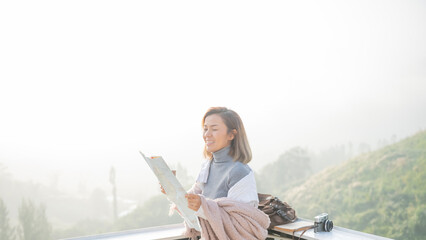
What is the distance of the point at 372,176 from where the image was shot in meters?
6.07

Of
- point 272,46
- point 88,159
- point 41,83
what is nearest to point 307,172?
point 272,46

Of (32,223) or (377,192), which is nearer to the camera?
(32,223)

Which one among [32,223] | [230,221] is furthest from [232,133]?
[32,223]

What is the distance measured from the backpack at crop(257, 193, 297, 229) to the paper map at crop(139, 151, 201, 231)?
762mm

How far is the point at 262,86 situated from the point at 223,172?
12.3 feet

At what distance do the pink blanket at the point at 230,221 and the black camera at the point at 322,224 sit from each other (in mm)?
541

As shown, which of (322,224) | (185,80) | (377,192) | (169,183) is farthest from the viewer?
(377,192)

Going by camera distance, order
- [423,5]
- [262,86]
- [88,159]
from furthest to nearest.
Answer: [262,86] < [423,5] < [88,159]

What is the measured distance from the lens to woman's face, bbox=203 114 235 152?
87.7 inches

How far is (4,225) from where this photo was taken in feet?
13.5

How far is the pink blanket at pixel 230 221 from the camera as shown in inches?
76.2

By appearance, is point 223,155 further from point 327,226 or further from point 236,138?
point 327,226

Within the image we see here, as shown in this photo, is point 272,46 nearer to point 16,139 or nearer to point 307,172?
point 307,172

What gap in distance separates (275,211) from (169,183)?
1.00 m
